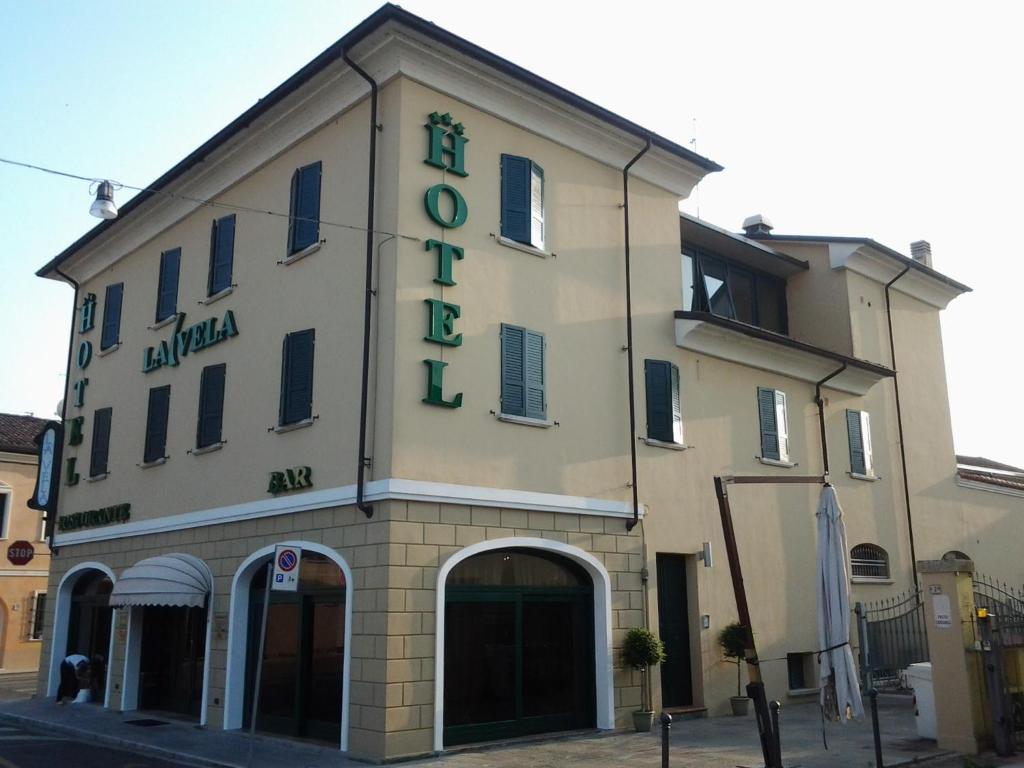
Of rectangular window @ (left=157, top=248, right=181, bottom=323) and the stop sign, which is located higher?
rectangular window @ (left=157, top=248, right=181, bottom=323)

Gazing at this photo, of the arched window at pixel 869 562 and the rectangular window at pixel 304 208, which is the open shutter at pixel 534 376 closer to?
the rectangular window at pixel 304 208

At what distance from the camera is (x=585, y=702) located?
15789mm

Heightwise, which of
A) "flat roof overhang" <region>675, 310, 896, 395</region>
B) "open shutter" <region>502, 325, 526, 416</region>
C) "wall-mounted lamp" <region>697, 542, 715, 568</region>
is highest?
"flat roof overhang" <region>675, 310, 896, 395</region>

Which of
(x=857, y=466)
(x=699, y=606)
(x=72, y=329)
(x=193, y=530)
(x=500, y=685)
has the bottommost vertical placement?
(x=500, y=685)

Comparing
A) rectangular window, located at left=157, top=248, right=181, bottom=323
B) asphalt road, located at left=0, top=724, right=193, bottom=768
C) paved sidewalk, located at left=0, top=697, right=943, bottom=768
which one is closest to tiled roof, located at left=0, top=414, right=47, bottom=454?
rectangular window, located at left=157, top=248, right=181, bottom=323

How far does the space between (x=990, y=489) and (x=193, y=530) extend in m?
21.1

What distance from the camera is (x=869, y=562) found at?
74.0ft

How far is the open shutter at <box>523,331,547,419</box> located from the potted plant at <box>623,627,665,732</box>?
3940 mm

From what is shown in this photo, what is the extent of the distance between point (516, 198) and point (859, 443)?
11.5 m

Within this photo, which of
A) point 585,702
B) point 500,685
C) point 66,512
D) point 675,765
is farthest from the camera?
point 66,512

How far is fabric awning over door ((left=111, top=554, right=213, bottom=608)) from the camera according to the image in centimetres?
1669

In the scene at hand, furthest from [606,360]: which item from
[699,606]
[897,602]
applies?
[897,602]

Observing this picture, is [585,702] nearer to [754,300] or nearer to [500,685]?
[500,685]

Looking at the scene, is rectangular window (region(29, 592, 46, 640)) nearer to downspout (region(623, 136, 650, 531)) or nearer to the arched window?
downspout (region(623, 136, 650, 531))
